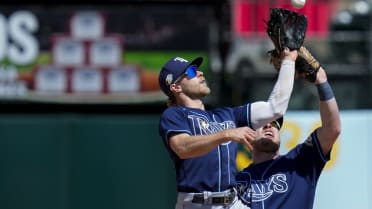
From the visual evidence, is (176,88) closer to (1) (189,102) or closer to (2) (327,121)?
(1) (189,102)

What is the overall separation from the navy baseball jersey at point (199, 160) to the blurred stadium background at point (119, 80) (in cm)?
172

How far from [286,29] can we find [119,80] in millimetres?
3893

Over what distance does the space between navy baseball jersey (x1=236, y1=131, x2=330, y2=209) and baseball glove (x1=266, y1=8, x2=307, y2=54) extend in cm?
49

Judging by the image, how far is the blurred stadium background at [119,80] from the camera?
20.4ft

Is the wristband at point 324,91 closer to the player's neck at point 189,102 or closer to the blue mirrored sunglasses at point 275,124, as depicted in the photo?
the blue mirrored sunglasses at point 275,124

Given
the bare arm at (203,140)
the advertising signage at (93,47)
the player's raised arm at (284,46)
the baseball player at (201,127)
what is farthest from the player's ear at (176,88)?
the advertising signage at (93,47)

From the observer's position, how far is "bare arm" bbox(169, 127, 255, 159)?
3.08 m

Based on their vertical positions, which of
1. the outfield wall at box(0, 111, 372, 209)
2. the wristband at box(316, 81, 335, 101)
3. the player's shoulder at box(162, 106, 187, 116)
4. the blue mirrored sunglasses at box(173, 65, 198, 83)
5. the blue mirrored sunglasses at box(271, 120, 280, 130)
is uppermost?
the blue mirrored sunglasses at box(173, 65, 198, 83)

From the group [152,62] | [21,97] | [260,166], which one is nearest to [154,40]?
[152,62]

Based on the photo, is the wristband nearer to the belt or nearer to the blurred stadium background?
the belt

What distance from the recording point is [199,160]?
338 centimetres

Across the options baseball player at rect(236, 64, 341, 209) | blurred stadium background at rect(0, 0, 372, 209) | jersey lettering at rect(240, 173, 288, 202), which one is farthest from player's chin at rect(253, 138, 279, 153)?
blurred stadium background at rect(0, 0, 372, 209)

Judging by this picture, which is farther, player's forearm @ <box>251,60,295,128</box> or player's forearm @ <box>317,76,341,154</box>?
player's forearm @ <box>317,76,341,154</box>

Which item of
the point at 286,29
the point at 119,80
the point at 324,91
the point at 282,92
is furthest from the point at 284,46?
the point at 119,80
